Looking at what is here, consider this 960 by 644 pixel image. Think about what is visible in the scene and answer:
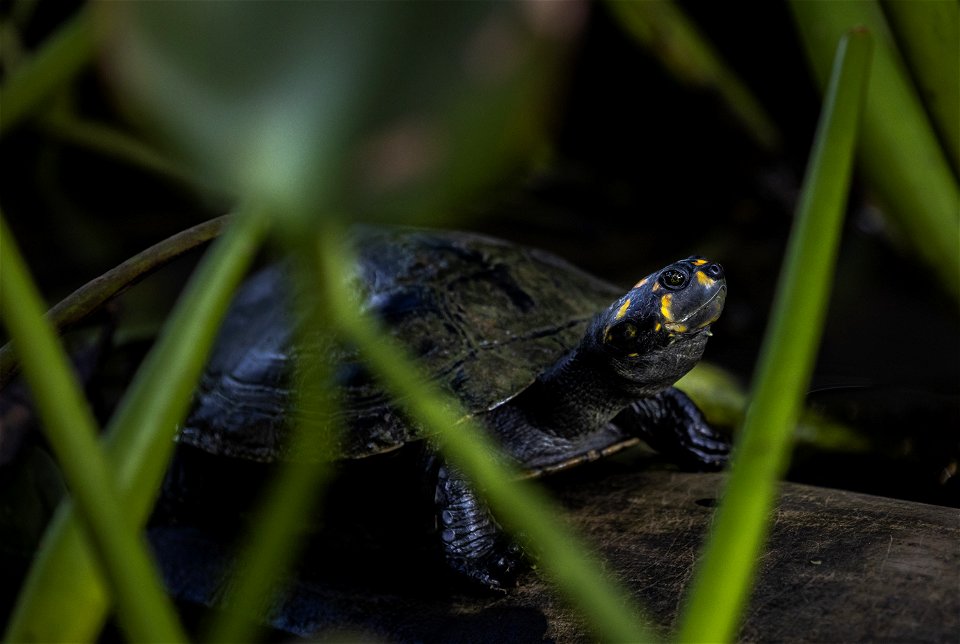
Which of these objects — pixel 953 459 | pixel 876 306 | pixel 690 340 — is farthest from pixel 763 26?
pixel 690 340

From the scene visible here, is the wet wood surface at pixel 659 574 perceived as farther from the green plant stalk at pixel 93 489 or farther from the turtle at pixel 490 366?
the green plant stalk at pixel 93 489

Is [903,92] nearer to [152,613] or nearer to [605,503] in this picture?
[605,503]

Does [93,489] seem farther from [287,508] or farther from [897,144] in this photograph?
[897,144]

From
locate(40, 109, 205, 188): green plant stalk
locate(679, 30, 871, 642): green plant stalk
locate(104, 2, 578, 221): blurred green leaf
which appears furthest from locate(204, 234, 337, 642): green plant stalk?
locate(40, 109, 205, 188): green plant stalk

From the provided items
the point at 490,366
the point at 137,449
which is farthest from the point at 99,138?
the point at 137,449

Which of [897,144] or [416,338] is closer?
[897,144]

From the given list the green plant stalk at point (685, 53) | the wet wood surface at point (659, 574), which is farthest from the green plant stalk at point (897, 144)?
the green plant stalk at point (685, 53)
